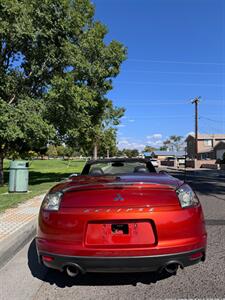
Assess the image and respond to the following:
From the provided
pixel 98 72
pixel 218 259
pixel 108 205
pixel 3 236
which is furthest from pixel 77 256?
pixel 98 72

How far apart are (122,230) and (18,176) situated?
9760 millimetres

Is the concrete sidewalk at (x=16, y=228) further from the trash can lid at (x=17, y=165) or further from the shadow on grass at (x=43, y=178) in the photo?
the shadow on grass at (x=43, y=178)

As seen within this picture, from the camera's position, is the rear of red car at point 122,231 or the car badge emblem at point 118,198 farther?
the car badge emblem at point 118,198

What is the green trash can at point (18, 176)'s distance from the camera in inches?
504

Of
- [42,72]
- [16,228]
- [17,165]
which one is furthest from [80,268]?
[42,72]

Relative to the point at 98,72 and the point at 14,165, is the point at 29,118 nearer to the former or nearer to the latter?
the point at 14,165

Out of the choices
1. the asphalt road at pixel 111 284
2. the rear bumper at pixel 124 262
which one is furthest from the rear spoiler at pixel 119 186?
the asphalt road at pixel 111 284

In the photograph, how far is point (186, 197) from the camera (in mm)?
4043

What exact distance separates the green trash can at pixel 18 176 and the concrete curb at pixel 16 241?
18.9 feet

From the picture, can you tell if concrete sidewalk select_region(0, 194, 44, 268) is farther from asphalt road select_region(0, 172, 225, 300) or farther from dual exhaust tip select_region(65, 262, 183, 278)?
dual exhaust tip select_region(65, 262, 183, 278)

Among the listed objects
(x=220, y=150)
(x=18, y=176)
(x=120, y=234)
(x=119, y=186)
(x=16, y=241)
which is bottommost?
(x=16, y=241)

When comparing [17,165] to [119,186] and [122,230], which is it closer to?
[119,186]

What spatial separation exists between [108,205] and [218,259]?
2.19 m

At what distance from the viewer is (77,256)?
371cm
